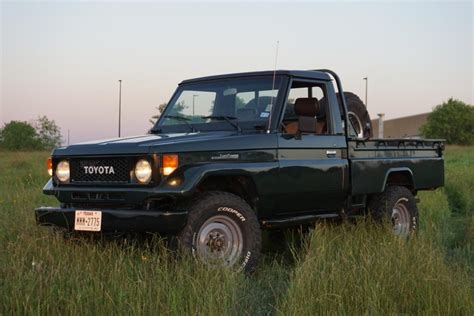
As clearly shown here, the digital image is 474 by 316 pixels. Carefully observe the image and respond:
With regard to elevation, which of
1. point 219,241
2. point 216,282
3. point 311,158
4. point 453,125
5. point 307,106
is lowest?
point 216,282

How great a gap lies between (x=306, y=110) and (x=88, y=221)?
93.7 inches

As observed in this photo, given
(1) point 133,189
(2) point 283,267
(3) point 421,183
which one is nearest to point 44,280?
(1) point 133,189

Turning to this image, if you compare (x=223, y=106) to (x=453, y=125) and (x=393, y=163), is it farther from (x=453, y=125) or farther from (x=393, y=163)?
(x=453, y=125)

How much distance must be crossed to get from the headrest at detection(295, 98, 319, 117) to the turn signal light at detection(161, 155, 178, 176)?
65.1 inches

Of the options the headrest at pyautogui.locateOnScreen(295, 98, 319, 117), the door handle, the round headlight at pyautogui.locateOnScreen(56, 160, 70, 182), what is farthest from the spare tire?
the round headlight at pyautogui.locateOnScreen(56, 160, 70, 182)

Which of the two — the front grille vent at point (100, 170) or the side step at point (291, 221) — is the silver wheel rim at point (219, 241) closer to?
the side step at point (291, 221)

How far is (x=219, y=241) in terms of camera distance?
5168mm

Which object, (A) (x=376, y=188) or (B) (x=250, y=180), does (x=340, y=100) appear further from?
(B) (x=250, y=180)

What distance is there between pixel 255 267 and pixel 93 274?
5.01ft

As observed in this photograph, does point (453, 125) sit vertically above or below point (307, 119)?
above

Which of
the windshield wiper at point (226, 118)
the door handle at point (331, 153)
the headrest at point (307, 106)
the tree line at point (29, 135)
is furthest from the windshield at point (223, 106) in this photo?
the tree line at point (29, 135)

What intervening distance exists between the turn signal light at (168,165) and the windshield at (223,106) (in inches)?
40.0

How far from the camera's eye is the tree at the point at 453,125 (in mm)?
70250

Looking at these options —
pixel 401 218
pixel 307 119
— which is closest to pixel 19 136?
pixel 401 218
